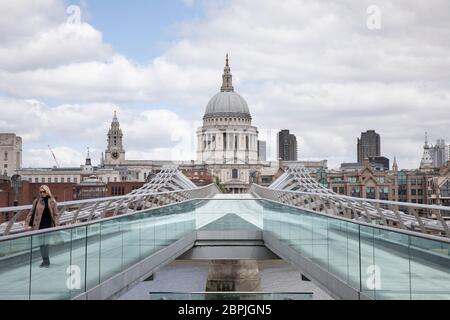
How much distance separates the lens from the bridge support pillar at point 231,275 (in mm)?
29391

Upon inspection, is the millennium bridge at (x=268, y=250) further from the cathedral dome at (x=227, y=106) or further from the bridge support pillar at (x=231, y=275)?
the cathedral dome at (x=227, y=106)

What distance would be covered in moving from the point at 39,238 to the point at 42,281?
38 centimetres

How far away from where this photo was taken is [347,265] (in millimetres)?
7766

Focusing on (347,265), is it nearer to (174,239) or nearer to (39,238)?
(39,238)

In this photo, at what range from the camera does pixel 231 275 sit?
30.1 m

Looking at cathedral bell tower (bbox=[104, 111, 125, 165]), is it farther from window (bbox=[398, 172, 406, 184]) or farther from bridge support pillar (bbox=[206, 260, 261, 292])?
bridge support pillar (bbox=[206, 260, 261, 292])

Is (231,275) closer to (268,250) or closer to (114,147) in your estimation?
(268,250)

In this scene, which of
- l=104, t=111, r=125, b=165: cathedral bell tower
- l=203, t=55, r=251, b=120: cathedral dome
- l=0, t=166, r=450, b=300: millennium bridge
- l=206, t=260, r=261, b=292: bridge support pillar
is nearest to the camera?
l=0, t=166, r=450, b=300: millennium bridge

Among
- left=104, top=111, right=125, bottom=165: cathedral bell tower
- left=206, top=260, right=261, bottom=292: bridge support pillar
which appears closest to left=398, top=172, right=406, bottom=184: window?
left=206, top=260, right=261, bottom=292: bridge support pillar

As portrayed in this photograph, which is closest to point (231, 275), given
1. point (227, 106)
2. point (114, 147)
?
point (227, 106)

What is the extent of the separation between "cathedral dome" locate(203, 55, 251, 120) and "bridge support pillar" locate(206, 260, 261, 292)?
110 m

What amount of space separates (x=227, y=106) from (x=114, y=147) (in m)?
25.7

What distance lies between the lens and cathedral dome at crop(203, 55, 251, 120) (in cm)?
14025

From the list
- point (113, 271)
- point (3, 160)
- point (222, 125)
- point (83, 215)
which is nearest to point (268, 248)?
point (83, 215)
